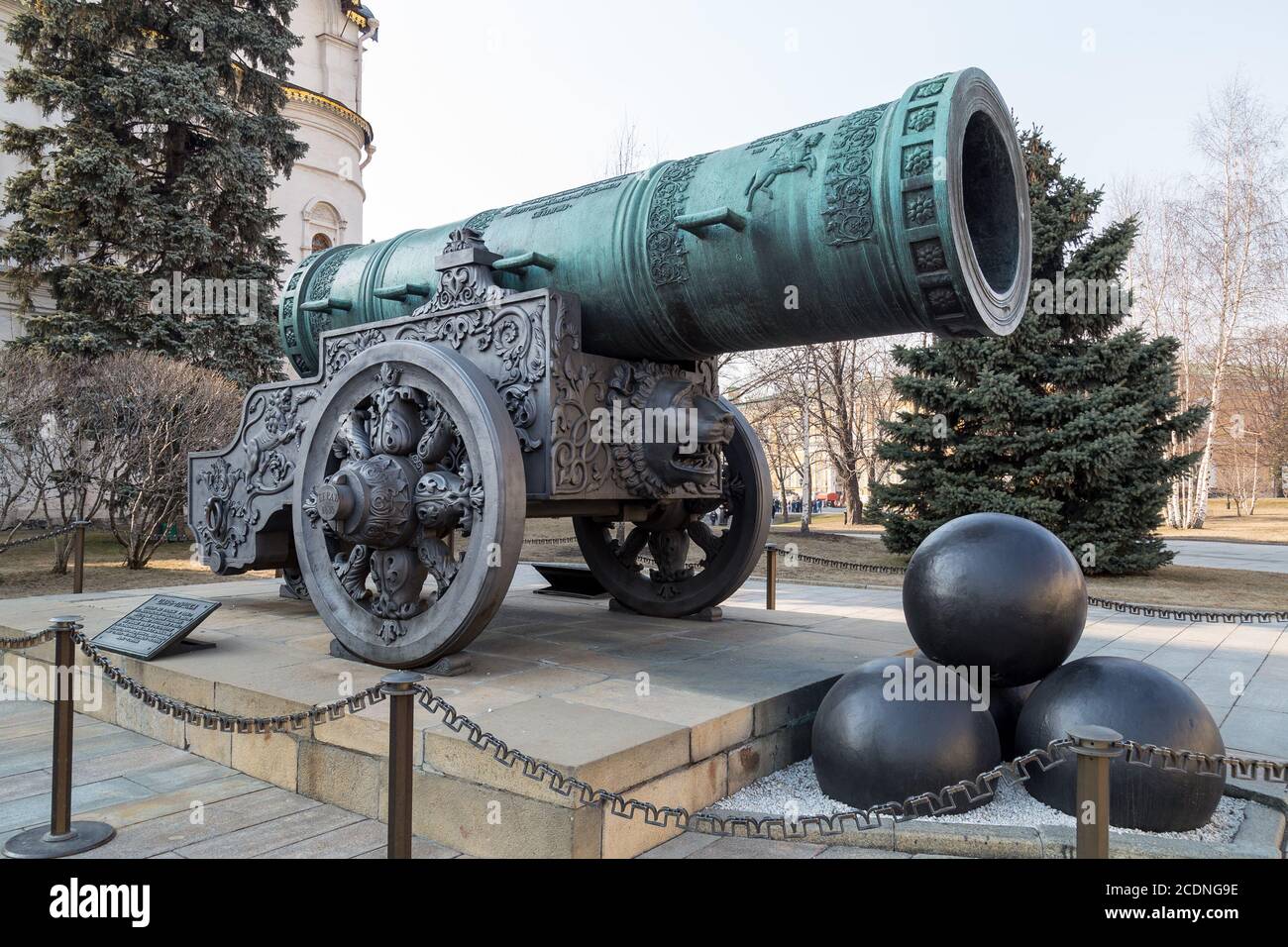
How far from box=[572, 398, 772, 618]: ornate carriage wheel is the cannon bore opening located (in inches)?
72.6

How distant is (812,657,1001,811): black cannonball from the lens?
10.2 feet

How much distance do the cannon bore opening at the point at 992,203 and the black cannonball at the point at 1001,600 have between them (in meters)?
0.95

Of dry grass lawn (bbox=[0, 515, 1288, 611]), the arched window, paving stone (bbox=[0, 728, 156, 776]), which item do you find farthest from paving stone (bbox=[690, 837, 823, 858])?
the arched window

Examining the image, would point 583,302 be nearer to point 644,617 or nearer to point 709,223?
point 709,223

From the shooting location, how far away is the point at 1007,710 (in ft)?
11.7

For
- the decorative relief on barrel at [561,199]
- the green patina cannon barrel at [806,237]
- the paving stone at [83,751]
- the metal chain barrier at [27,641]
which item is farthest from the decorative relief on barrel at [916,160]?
the paving stone at [83,751]

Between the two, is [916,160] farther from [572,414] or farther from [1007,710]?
[1007,710]

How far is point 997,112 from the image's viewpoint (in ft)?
10.5

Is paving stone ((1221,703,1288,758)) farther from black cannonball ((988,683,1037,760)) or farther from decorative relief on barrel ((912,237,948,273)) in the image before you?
decorative relief on barrel ((912,237,948,273))

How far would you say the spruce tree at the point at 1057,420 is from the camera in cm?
1282

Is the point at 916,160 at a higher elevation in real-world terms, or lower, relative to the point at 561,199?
lower

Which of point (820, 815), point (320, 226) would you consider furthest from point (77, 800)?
point (320, 226)

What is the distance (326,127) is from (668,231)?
887 inches
